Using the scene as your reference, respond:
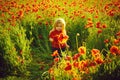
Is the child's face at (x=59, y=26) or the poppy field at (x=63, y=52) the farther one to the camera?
the child's face at (x=59, y=26)

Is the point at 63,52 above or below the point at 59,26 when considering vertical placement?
below

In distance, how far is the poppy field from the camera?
3.03 metres

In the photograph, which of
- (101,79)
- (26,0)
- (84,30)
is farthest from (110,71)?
(26,0)

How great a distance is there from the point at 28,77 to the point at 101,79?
225 centimetres

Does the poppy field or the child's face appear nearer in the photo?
the poppy field

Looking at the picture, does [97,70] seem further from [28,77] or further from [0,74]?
[0,74]

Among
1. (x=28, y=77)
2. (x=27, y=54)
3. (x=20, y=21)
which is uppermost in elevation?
(x=20, y=21)

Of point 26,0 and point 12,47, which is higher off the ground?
point 26,0

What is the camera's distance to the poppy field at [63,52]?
3025mm

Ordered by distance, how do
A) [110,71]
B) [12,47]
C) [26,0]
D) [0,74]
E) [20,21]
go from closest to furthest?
1. [110,71]
2. [12,47]
3. [0,74]
4. [20,21]
5. [26,0]

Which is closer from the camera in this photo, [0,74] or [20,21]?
[0,74]

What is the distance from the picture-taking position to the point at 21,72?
4988mm

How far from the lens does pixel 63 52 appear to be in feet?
14.0

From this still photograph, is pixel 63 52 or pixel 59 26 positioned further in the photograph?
pixel 59 26
